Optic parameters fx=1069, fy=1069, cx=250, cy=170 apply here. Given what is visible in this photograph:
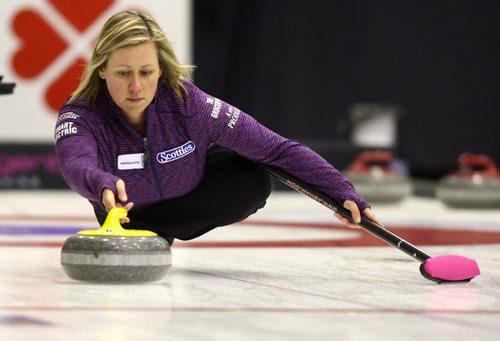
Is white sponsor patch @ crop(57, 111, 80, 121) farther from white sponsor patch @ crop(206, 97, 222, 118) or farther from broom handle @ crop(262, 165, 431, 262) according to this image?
broom handle @ crop(262, 165, 431, 262)

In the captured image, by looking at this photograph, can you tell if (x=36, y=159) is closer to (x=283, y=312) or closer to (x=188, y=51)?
(x=188, y=51)

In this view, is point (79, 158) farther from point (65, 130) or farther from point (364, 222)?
point (364, 222)

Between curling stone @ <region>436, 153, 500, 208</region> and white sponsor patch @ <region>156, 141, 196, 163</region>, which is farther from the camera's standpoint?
curling stone @ <region>436, 153, 500, 208</region>

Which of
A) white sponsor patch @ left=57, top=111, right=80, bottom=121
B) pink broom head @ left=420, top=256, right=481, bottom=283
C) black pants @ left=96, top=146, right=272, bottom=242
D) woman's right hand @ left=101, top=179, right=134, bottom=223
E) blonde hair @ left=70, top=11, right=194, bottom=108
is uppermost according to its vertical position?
blonde hair @ left=70, top=11, right=194, bottom=108

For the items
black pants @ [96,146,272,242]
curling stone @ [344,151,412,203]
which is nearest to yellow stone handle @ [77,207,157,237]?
black pants @ [96,146,272,242]

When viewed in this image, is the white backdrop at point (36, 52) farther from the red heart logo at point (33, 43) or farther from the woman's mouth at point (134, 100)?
the woman's mouth at point (134, 100)

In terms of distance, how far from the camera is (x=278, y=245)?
15.2 feet

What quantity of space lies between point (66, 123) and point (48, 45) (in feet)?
19.0

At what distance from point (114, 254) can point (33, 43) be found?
20.4 feet

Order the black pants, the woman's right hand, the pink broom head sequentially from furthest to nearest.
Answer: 1. the black pants
2. the pink broom head
3. the woman's right hand

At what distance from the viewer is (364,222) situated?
11.0 feet

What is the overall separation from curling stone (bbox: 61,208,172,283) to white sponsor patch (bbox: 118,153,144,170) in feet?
1.36

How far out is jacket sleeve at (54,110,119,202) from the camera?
115 inches

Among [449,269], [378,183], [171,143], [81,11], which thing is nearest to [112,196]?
[171,143]
